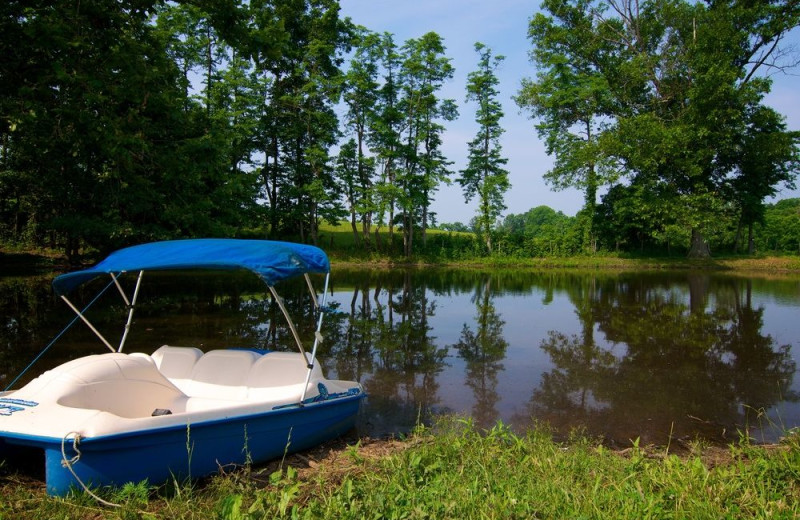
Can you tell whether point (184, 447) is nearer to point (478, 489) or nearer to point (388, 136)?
point (478, 489)

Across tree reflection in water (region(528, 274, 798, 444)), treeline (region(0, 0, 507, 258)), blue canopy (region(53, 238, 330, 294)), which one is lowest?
tree reflection in water (region(528, 274, 798, 444))

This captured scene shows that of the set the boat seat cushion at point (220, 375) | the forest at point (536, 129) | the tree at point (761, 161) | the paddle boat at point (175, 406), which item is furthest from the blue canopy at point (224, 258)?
the tree at point (761, 161)

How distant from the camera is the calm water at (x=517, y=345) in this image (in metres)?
7.19

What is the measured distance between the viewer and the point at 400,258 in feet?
124

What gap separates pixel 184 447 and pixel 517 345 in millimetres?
8626

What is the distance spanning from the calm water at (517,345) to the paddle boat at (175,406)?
1316 millimetres

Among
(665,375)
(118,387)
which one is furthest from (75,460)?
(665,375)

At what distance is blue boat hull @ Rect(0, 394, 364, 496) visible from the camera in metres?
4.02

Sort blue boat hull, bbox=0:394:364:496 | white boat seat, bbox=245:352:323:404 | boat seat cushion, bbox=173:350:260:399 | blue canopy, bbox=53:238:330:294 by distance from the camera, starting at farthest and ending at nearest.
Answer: boat seat cushion, bbox=173:350:260:399
white boat seat, bbox=245:352:323:404
blue canopy, bbox=53:238:330:294
blue boat hull, bbox=0:394:364:496

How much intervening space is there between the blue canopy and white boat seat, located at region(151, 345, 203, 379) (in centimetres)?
128

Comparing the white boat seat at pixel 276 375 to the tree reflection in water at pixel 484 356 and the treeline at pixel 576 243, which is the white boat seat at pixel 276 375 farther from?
the treeline at pixel 576 243

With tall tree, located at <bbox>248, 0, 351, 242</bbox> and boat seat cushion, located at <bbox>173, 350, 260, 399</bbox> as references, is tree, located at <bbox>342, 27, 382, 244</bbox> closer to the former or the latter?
tall tree, located at <bbox>248, 0, 351, 242</bbox>

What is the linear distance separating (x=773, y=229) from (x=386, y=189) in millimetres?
50437

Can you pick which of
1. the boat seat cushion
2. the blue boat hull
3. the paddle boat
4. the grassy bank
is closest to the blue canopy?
the paddle boat
